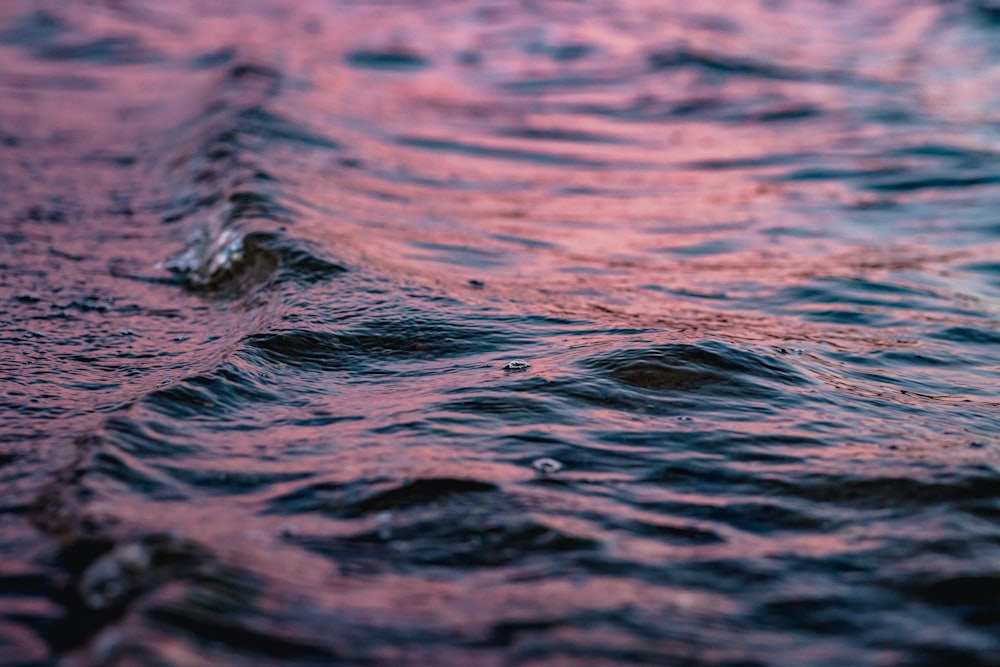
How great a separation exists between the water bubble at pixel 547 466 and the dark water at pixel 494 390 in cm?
3

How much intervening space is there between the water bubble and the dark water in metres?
0.03

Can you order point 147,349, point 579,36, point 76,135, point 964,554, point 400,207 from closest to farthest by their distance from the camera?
point 964,554, point 147,349, point 400,207, point 76,135, point 579,36

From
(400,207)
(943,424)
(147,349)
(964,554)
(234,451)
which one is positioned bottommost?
(964,554)

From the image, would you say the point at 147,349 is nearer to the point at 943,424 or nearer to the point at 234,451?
the point at 234,451

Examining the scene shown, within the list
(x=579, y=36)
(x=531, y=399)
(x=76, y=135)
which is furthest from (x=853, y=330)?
(x=579, y=36)

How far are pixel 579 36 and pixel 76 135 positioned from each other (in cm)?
784

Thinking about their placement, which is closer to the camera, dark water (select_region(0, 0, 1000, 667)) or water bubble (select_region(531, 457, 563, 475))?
dark water (select_region(0, 0, 1000, 667))

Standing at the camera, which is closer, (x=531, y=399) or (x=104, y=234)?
(x=531, y=399)

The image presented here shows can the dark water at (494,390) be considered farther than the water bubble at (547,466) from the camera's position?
No

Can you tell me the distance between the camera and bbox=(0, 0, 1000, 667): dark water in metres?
2.50

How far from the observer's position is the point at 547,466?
10.8 ft

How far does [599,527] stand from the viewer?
2941 millimetres

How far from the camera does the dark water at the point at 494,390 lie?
8.20 feet

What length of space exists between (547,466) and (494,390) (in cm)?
61
